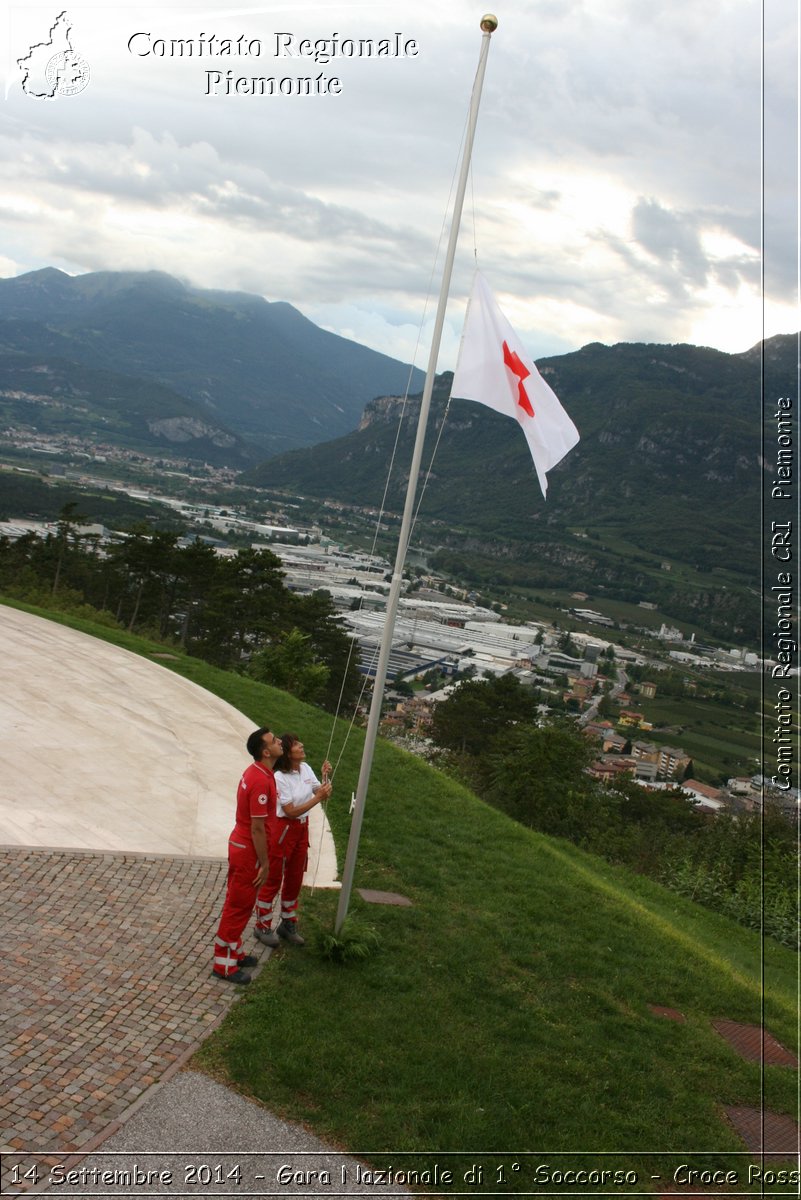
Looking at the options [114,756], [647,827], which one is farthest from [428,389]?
[647,827]

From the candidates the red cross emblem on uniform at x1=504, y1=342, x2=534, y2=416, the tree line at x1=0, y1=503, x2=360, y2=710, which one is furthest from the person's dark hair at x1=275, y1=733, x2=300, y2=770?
the tree line at x1=0, y1=503, x2=360, y2=710

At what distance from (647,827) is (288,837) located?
59.9 ft

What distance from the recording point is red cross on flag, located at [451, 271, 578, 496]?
591 centimetres

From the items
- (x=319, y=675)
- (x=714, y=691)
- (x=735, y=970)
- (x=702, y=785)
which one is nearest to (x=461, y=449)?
(x=714, y=691)

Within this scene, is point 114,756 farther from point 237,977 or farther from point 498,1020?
point 498,1020

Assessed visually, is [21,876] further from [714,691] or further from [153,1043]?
[714,691]

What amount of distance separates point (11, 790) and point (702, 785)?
29.5 metres

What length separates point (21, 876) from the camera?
21.4 ft

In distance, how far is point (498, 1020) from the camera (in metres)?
5.78

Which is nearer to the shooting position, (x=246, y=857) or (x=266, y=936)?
(x=246, y=857)

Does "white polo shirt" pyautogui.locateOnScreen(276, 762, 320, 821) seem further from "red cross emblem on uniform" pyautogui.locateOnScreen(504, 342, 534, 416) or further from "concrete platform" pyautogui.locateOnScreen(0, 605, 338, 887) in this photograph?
"red cross emblem on uniform" pyautogui.locateOnScreen(504, 342, 534, 416)

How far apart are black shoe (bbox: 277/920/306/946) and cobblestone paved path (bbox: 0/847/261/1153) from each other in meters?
0.21

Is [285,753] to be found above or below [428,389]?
below

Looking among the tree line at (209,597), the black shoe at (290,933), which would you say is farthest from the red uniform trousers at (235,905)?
the tree line at (209,597)
